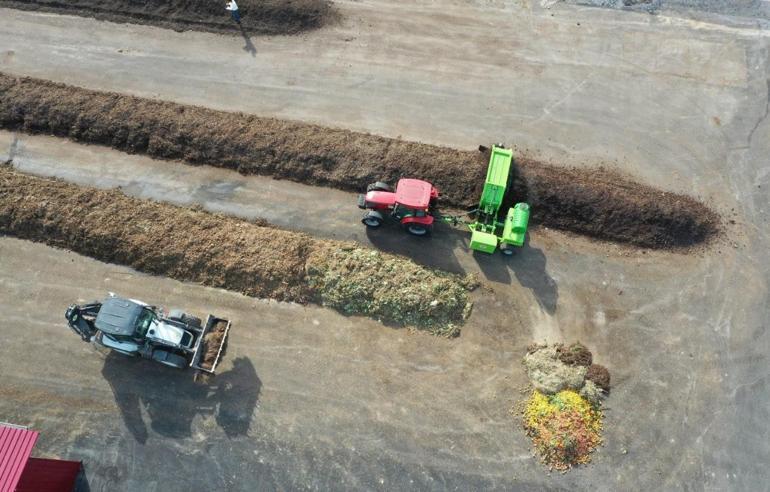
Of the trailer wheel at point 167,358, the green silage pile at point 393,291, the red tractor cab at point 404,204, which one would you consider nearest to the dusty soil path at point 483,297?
the green silage pile at point 393,291

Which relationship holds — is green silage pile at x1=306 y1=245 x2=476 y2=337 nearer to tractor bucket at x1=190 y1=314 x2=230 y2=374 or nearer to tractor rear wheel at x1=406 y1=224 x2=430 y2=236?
tractor rear wheel at x1=406 y1=224 x2=430 y2=236

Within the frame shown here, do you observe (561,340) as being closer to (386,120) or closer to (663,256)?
(663,256)

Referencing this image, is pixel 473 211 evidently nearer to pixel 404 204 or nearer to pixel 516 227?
pixel 516 227

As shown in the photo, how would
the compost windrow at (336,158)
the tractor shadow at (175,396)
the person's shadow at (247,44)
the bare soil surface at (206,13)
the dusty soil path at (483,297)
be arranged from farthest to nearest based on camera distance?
the bare soil surface at (206,13) → the person's shadow at (247,44) → the compost windrow at (336,158) → the tractor shadow at (175,396) → the dusty soil path at (483,297)

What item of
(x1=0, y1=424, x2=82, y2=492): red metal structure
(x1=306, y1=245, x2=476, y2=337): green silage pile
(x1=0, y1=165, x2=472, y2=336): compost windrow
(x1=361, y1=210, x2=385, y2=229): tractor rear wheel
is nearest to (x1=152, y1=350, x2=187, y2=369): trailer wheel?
(x1=0, y1=165, x2=472, y2=336): compost windrow

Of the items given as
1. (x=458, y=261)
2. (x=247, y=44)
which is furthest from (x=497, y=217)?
(x=247, y=44)

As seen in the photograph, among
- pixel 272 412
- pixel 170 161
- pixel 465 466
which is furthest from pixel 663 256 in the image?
pixel 170 161

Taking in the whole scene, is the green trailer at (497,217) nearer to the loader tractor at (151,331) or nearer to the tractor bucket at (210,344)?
the tractor bucket at (210,344)
